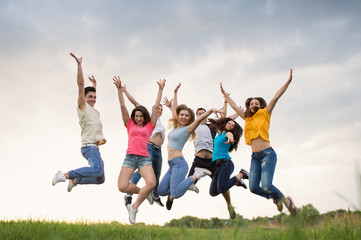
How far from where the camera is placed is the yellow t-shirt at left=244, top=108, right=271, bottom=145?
793 cm

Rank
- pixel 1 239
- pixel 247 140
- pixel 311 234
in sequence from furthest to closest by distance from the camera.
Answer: pixel 247 140
pixel 1 239
pixel 311 234

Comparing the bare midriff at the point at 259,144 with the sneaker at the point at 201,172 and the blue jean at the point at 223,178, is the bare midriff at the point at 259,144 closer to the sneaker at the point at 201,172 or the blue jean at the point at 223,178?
the blue jean at the point at 223,178

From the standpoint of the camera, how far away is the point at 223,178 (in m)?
9.20

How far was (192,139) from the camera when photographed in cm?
947

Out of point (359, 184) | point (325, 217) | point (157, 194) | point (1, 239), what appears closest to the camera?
point (359, 184)

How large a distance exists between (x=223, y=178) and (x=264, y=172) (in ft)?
5.48

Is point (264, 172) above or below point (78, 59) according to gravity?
below

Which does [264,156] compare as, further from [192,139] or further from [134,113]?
[134,113]

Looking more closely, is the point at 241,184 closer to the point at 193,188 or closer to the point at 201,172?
the point at 201,172

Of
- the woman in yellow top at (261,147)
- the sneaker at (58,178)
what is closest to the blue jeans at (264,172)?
the woman in yellow top at (261,147)

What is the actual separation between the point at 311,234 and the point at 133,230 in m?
4.03

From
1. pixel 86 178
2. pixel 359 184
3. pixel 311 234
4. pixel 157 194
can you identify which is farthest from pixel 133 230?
pixel 359 184

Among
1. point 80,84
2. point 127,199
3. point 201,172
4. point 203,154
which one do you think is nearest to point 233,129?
point 203,154

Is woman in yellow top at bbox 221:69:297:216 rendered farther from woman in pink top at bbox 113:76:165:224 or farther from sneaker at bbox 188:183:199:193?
woman in pink top at bbox 113:76:165:224
